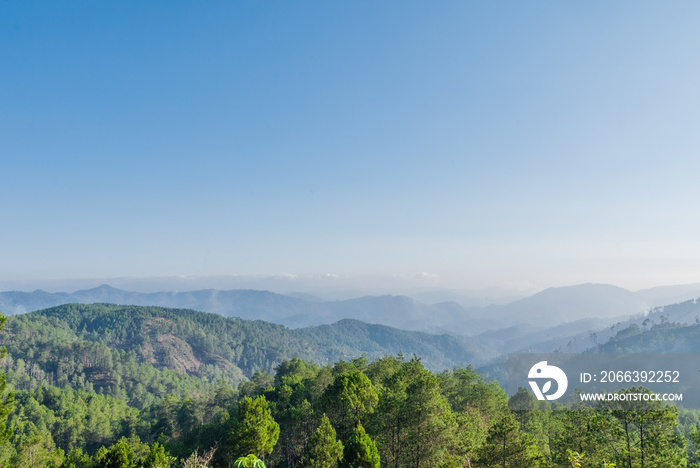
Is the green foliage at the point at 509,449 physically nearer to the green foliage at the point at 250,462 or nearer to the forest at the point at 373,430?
the forest at the point at 373,430

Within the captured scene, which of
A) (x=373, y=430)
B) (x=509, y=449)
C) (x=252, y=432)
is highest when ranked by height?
(x=509, y=449)

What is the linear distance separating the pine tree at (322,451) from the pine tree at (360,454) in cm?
285

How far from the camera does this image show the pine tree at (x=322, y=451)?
75.6ft

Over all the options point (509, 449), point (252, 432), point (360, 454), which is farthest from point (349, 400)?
point (509, 449)

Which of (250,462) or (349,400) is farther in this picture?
(349,400)

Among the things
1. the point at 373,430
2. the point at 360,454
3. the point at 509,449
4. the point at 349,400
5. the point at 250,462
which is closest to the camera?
the point at 250,462

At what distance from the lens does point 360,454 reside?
782 inches

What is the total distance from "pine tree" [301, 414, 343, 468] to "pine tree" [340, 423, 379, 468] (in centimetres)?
285

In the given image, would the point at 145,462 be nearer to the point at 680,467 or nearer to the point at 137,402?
the point at 680,467

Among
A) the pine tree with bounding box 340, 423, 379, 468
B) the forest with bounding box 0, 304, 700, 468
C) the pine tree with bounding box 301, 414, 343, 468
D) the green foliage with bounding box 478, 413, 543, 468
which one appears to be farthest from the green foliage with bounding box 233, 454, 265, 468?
the green foliage with bounding box 478, 413, 543, 468

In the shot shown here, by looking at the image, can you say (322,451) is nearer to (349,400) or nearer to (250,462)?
(349,400)

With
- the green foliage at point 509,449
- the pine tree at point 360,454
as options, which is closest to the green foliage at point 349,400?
the pine tree at point 360,454

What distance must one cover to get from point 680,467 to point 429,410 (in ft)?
40.9

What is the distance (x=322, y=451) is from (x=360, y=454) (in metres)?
4.65
